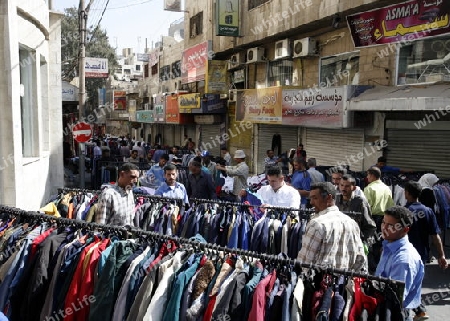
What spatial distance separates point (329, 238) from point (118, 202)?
253cm

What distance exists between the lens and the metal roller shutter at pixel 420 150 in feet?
37.5

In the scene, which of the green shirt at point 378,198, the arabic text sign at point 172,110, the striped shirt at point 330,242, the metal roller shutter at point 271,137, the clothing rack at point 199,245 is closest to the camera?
the clothing rack at point 199,245

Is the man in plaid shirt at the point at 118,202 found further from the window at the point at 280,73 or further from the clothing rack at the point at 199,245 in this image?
the window at the point at 280,73

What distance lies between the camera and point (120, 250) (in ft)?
12.2

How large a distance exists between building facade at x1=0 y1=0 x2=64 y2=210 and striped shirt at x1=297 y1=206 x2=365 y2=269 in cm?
520

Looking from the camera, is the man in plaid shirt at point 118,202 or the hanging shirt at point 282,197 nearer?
the man in plaid shirt at point 118,202

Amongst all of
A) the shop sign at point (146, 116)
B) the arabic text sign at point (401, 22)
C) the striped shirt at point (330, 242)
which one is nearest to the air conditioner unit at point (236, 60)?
the arabic text sign at point (401, 22)

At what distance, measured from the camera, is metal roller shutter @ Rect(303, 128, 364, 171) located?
45.5 feet

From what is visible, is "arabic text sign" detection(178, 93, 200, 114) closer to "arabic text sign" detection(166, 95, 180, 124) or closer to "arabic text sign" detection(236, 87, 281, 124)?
"arabic text sign" detection(166, 95, 180, 124)

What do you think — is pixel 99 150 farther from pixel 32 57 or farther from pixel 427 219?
pixel 427 219

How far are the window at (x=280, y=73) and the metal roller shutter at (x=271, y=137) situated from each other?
1905mm

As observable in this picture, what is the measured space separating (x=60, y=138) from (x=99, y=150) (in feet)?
20.0

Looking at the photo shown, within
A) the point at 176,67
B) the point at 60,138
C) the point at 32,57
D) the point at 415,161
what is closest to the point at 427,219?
the point at 415,161

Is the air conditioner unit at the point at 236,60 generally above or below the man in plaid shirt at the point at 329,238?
above
